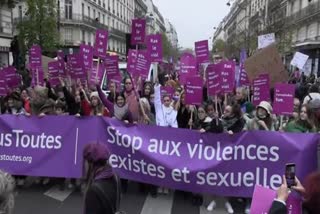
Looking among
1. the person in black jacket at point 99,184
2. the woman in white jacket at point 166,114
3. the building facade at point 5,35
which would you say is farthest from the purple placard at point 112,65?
the building facade at point 5,35

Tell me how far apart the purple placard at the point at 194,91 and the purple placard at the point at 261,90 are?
103 centimetres

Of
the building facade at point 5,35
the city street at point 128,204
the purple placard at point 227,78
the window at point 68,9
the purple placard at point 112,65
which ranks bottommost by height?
the city street at point 128,204

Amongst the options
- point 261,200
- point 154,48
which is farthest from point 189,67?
point 261,200

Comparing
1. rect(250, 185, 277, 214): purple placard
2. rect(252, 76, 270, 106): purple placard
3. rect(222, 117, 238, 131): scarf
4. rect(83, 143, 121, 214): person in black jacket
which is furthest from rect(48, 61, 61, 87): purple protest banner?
rect(250, 185, 277, 214): purple placard

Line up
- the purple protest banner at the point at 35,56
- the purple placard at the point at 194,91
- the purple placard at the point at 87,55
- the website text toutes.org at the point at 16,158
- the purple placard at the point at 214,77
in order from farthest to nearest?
1. the purple protest banner at the point at 35,56
2. the purple placard at the point at 87,55
3. the purple placard at the point at 214,77
4. the purple placard at the point at 194,91
5. the website text toutes.org at the point at 16,158

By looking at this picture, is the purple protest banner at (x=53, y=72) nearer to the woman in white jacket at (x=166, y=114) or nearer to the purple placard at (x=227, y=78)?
the woman in white jacket at (x=166, y=114)

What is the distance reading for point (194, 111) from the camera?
769 cm

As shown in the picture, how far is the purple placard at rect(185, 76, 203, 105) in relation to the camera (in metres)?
7.15

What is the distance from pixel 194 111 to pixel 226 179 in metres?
1.86

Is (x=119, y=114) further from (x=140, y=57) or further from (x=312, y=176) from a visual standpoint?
(x=312, y=176)

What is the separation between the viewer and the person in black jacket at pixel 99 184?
3119 mm

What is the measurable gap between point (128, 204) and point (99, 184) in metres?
3.49

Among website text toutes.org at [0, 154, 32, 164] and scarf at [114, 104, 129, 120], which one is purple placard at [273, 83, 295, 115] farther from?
website text toutes.org at [0, 154, 32, 164]

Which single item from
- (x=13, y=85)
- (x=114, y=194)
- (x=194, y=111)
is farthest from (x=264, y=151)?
Answer: (x=13, y=85)
